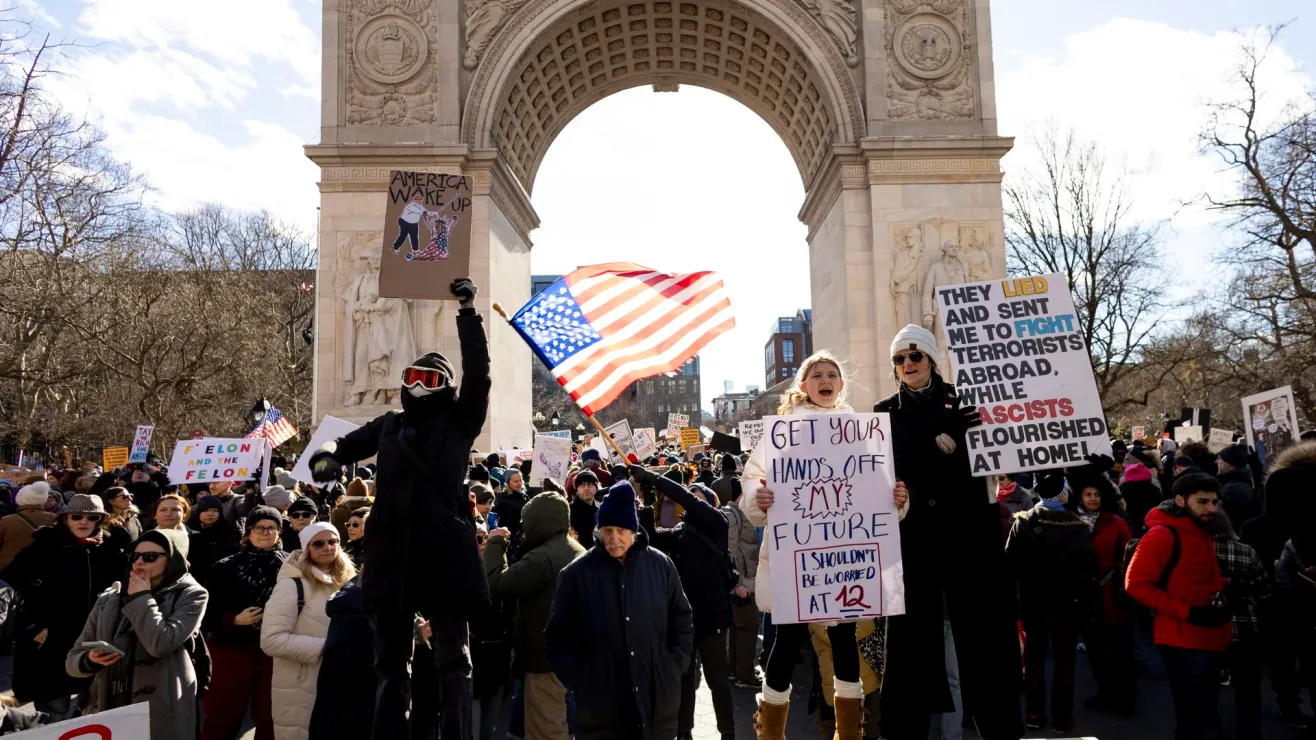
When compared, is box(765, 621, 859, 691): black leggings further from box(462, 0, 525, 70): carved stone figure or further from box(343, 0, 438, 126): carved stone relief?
box(462, 0, 525, 70): carved stone figure

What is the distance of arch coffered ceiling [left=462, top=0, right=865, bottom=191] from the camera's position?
813 inches

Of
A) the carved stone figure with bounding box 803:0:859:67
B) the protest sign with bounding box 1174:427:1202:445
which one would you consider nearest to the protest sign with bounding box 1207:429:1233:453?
the protest sign with bounding box 1174:427:1202:445

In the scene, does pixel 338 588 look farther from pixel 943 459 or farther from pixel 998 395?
pixel 998 395

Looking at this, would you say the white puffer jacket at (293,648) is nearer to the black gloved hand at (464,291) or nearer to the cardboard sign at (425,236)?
the black gloved hand at (464,291)

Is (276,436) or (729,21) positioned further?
(729,21)

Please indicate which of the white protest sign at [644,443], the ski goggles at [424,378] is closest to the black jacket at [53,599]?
the ski goggles at [424,378]

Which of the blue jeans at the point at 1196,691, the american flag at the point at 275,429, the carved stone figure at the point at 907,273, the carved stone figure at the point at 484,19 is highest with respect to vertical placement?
the carved stone figure at the point at 484,19

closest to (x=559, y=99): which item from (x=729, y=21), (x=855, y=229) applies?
(x=729, y=21)

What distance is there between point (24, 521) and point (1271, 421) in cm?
1310

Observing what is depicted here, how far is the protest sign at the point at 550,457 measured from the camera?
1176 cm

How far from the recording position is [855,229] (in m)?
20.1

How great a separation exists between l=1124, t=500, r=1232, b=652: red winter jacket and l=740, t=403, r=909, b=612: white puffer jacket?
202cm

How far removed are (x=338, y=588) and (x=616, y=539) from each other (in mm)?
1965

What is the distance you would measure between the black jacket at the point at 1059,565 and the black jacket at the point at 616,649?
3.47 meters
